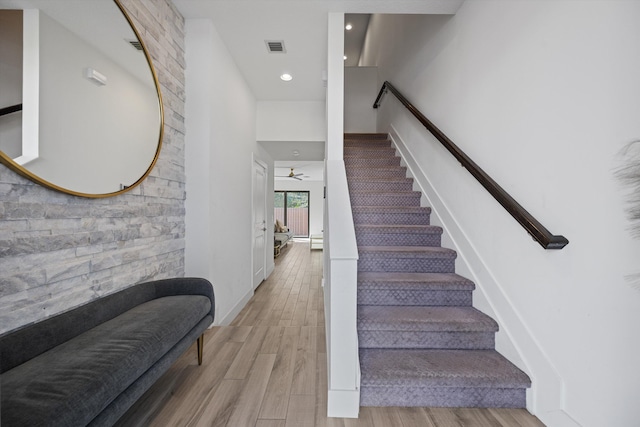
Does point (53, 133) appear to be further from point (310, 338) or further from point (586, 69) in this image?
point (586, 69)

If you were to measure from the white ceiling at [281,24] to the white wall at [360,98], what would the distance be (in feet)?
6.02

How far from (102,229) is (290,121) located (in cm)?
331

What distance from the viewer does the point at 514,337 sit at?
5.30 feet

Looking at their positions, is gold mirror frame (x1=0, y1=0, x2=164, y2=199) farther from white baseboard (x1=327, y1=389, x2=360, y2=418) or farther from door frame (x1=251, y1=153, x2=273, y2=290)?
door frame (x1=251, y1=153, x2=273, y2=290)

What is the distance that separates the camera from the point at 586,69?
4.05ft

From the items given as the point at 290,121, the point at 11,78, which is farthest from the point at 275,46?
the point at 11,78

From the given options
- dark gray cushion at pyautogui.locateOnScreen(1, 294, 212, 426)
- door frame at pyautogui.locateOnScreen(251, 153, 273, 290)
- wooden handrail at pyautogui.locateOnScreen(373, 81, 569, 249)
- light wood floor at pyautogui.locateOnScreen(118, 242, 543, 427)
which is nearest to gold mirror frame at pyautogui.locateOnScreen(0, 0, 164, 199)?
dark gray cushion at pyautogui.locateOnScreen(1, 294, 212, 426)

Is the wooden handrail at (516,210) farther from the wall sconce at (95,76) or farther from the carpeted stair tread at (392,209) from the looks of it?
the wall sconce at (95,76)

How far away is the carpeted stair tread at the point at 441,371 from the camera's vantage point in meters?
1.50

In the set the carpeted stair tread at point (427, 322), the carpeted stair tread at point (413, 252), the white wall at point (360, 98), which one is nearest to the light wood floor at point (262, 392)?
the carpeted stair tread at point (427, 322)

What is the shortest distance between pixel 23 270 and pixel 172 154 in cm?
132

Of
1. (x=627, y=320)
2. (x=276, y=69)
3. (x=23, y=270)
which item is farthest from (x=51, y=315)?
(x=276, y=69)

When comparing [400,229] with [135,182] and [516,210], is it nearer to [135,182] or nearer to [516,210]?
[516,210]

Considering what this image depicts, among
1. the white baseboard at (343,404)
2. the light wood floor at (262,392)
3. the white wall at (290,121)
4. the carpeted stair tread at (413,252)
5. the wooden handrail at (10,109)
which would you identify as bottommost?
the light wood floor at (262,392)
